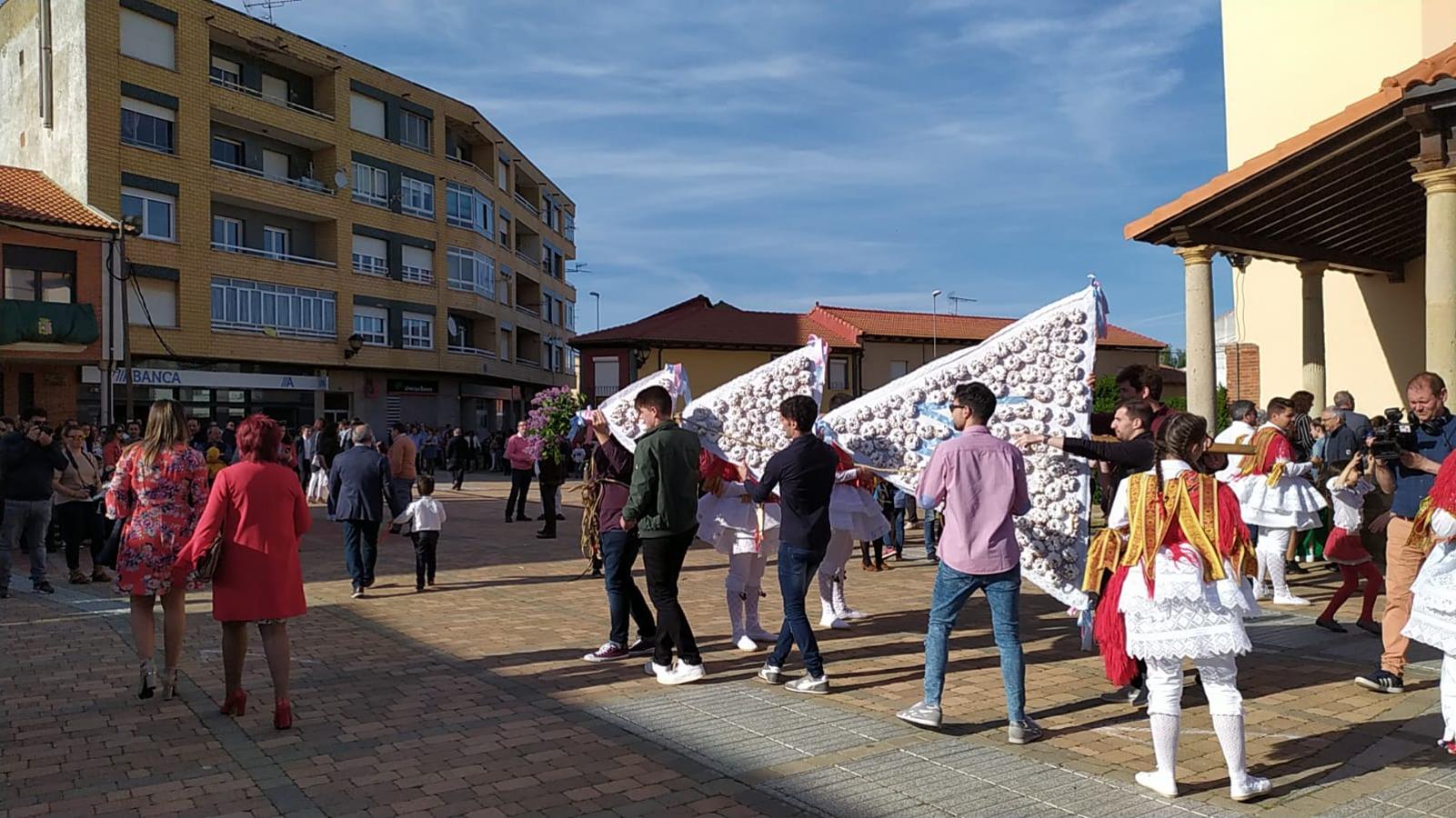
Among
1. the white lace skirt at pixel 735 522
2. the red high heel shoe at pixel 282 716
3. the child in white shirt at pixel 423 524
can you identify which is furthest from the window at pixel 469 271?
the red high heel shoe at pixel 282 716

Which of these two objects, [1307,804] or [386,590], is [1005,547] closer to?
[1307,804]

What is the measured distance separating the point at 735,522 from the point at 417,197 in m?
38.1

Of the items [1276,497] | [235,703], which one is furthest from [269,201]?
[1276,497]

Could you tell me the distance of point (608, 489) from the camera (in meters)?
7.73

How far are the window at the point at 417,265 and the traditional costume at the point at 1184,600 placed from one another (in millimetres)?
40163

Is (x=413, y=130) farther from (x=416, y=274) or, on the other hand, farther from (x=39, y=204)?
(x=39, y=204)

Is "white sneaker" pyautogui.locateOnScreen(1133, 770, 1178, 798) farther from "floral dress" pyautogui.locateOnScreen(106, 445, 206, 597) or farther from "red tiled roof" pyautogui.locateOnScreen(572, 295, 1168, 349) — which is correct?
"red tiled roof" pyautogui.locateOnScreen(572, 295, 1168, 349)

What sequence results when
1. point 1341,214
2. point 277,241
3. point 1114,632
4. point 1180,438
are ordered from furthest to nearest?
point 277,241 → point 1341,214 → point 1114,632 → point 1180,438

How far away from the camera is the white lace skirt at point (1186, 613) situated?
4.53m

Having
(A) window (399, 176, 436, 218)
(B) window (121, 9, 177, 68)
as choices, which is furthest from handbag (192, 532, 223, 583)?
(A) window (399, 176, 436, 218)

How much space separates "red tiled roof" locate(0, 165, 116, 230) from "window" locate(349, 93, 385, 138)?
1086cm

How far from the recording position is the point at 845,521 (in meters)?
8.23

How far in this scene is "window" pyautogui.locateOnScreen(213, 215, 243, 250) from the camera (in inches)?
1391

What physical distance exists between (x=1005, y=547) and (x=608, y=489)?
10.5 feet
